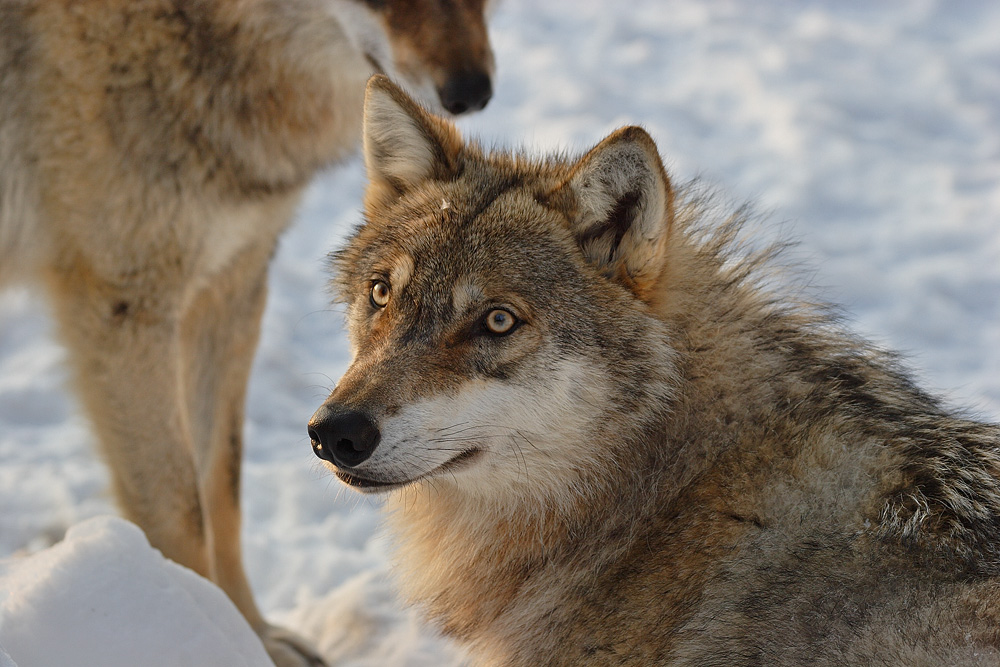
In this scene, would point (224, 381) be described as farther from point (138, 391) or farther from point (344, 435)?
point (344, 435)

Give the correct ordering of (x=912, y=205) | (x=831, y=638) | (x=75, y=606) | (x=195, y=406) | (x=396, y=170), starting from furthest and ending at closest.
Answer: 1. (x=912, y=205)
2. (x=195, y=406)
3. (x=396, y=170)
4. (x=75, y=606)
5. (x=831, y=638)

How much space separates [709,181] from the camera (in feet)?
17.9

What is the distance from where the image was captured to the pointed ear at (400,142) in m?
2.55

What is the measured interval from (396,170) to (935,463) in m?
1.56

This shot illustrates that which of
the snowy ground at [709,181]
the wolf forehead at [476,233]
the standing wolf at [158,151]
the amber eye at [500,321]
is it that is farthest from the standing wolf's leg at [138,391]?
the amber eye at [500,321]

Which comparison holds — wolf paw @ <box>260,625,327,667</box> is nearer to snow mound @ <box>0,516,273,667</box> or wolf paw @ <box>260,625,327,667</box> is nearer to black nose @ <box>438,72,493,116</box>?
snow mound @ <box>0,516,273,667</box>

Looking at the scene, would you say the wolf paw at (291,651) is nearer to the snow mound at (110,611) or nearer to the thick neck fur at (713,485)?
the thick neck fur at (713,485)

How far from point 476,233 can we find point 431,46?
44.9 inches

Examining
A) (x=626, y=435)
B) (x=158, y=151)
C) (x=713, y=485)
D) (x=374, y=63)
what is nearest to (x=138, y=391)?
(x=158, y=151)

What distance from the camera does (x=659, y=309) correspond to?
233cm

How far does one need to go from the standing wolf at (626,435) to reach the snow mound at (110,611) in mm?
476

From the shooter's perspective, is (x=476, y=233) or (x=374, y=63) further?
(x=374, y=63)

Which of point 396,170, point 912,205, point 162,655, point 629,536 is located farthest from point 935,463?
point 912,205

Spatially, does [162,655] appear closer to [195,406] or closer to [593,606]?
[593,606]
